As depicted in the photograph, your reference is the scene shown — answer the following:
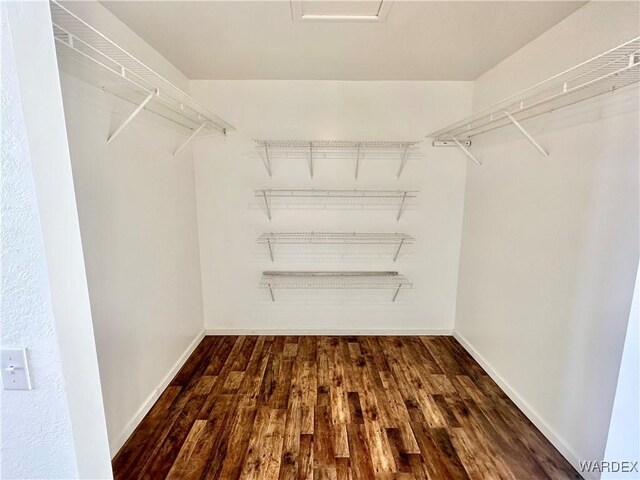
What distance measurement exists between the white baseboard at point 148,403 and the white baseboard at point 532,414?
8.08ft

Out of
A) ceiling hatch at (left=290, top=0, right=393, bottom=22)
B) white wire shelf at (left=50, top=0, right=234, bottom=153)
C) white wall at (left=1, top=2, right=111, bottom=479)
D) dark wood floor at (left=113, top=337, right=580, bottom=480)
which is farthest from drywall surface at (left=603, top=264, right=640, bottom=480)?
white wire shelf at (left=50, top=0, right=234, bottom=153)

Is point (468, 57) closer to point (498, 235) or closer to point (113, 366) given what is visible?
point (498, 235)

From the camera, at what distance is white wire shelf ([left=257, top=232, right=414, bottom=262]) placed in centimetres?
294

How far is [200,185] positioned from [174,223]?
568mm

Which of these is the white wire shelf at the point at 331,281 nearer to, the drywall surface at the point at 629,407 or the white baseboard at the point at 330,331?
the white baseboard at the point at 330,331

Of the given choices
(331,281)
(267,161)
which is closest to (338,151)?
(267,161)

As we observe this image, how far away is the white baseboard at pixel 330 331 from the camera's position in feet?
10.1

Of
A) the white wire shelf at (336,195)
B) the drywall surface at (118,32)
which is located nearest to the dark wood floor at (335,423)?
the white wire shelf at (336,195)

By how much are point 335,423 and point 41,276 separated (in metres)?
1.77

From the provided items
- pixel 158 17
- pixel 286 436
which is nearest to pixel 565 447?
pixel 286 436

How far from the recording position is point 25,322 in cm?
72

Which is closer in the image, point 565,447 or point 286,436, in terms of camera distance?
point 565,447

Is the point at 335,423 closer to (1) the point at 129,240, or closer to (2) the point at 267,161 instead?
(1) the point at 129,240

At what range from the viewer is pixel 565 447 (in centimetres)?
167
